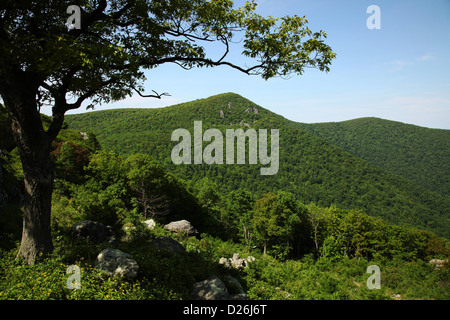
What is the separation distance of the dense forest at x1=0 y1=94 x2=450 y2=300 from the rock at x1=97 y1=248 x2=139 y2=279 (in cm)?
19

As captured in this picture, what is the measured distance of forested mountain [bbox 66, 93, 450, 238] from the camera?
96619mm

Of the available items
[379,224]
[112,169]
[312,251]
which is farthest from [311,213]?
[112,169]

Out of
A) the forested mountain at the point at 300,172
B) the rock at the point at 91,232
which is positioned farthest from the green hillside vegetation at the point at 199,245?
the forested mountain at the point at 300,172

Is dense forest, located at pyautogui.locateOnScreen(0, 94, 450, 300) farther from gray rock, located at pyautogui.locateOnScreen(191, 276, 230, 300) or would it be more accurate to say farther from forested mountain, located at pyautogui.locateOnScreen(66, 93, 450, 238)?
forested mountain, located at pyautogui.locateOnScreen(66, 93, 450, 238)

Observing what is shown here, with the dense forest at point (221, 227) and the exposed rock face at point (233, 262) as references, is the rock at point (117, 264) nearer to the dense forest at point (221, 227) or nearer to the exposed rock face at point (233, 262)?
the dense forest at point (221, 227)

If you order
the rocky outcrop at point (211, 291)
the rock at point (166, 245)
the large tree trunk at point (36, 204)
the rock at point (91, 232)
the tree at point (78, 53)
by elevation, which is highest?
the tree at point (78, 53)

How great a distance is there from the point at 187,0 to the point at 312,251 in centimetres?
4209

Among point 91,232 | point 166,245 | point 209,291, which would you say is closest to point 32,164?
point 91,232

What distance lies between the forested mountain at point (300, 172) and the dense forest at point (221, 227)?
2.39 ft

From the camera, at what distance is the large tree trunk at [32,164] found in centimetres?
525

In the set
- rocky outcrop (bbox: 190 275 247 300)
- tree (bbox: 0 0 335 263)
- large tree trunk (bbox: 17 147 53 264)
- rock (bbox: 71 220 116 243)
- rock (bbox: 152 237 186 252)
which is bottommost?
rocky outcrop (bbox: 190 275 247 300)

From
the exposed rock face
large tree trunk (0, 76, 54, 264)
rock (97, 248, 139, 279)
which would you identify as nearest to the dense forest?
rock (97, 248, 139, 279)

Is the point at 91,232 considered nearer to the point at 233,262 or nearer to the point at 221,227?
the point at 233,262
